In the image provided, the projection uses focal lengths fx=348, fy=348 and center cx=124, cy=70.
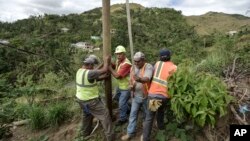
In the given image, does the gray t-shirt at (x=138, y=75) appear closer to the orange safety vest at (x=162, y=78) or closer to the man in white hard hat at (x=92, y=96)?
the orange safety vest at (x=162, y=78)

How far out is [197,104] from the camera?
5.98 metres

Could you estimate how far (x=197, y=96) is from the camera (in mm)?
5992

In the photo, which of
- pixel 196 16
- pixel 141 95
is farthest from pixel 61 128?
pixel 196 16

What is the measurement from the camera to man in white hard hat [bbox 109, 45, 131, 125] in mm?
6934

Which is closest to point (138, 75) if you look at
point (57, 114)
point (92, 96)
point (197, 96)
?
point (92, 96)

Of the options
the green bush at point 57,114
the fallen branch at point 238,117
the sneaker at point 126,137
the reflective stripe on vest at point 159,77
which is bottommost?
the sneaker at point 126,137

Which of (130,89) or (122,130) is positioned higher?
(130,89)

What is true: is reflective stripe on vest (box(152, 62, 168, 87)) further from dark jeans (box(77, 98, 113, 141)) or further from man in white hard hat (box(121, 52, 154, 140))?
dark jeans (box(77, 98, 113, 141))

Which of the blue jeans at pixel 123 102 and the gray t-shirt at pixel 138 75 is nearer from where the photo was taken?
the gray t-shirt at pixel 138 75

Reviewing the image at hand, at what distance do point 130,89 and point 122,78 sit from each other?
1.01ft

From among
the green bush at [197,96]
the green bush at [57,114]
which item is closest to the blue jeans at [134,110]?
the green bush at [197,96]

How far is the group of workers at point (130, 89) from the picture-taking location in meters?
6.32

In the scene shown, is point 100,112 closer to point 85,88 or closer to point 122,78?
point 85,88

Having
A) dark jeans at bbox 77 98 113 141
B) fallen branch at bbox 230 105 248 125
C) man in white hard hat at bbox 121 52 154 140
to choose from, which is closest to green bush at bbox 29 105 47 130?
dark jeans at bbox 77 98 113 141
